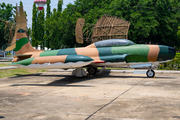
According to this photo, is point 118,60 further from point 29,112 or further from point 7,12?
point 7,12

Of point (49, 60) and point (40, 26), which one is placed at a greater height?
point (40, 26)

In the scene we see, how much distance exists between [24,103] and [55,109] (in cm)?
173

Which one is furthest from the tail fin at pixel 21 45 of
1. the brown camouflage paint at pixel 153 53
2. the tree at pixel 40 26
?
the tree at pixel 40 26

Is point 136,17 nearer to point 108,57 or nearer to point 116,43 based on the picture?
point 116,43

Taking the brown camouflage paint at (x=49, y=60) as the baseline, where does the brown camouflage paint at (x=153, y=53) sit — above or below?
above

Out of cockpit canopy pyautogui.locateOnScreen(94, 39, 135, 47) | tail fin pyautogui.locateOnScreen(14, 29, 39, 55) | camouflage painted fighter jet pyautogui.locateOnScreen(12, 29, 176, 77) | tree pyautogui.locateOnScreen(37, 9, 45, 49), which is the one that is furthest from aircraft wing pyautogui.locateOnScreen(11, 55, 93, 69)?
tree pyautogui.locateOnScreen(37, 9, 45, 49)

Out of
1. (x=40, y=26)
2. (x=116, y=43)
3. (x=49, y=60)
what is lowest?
(x=49, y=60)

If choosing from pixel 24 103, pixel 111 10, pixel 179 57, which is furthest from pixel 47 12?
pixel 24 103

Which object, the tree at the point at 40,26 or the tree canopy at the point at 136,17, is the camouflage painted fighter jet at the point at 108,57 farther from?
the tree at the point at 40,26

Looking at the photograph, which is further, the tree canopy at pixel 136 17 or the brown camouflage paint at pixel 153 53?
the tree canopy at pixel 136 17

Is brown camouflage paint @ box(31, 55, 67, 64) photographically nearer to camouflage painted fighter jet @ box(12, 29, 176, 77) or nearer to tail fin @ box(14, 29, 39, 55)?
camouflage painted fighter jet @ box(12, 29, 176, 77)

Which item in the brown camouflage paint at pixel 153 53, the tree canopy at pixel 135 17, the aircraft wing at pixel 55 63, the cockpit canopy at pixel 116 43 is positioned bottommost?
the aircraft wing at pixel 55 63

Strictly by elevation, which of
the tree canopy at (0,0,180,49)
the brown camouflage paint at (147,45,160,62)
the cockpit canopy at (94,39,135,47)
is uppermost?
the tree canopy at (0,0,180,49)

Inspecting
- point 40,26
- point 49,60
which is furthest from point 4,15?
point 49,60
